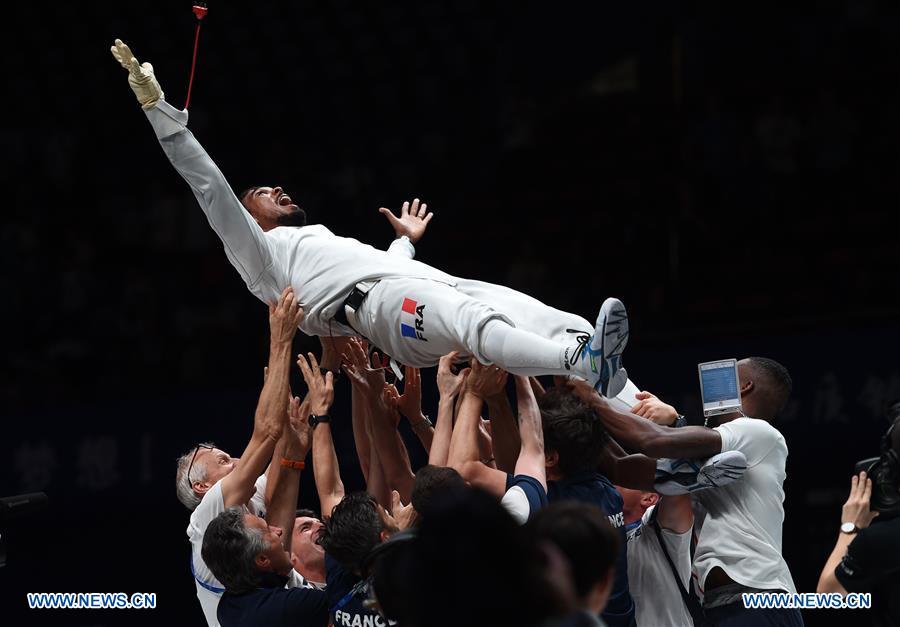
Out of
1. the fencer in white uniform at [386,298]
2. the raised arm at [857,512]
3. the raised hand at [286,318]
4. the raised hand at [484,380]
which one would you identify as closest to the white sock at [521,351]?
the fencer in white uniform at [386,298]

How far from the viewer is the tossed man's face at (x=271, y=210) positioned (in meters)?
4.43

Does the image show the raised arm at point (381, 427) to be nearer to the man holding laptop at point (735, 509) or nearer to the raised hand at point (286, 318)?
the raised hand at point (286, 318)

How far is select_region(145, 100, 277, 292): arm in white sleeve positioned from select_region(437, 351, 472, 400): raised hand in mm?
766

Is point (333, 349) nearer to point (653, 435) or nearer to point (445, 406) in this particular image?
point (445, 406)

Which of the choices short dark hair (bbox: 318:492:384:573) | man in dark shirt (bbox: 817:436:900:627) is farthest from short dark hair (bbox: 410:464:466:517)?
man in dark shirt (bbox: 817:436:900:627)

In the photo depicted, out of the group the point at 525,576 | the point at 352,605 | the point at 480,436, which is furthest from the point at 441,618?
the point at 480,436

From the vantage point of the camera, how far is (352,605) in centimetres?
335

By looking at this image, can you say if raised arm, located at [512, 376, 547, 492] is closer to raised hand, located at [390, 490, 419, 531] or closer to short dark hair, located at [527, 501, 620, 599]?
raised hand, located at [390, 490, 419, 531]

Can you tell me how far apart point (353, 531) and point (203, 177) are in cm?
127

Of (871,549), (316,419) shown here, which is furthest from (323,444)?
(871,549)

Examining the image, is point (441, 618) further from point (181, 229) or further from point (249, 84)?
point (249, 84)

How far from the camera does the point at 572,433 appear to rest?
11.7 ft

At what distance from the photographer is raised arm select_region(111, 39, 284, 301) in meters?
3.71

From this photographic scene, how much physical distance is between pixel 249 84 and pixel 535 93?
7.51ft
